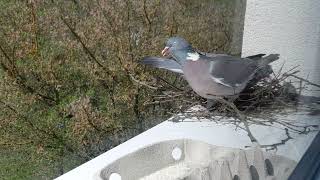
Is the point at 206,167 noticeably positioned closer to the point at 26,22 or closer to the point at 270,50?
the point at 270,50

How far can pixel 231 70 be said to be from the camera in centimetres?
81

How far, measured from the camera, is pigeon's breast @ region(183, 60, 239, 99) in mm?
811

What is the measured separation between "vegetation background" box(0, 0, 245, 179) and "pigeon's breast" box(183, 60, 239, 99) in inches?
13.8

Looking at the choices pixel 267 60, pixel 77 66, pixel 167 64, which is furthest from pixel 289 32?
pixel 77 66

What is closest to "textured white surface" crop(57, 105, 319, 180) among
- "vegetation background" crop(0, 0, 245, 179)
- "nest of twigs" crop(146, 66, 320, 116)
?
"nest of twigs" crop(146, 66, 320, 116)

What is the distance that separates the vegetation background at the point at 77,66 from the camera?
1216 mm

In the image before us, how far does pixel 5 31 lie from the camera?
1244 millimetres

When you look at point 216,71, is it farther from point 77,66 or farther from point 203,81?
point 77,66

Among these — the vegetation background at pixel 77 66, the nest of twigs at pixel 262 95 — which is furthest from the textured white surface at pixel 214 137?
the vegetation background at pixel 77 66

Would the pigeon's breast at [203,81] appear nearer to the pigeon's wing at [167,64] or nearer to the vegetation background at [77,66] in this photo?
the pigeon's wing at [167,64]

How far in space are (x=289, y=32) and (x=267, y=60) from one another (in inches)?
6.1

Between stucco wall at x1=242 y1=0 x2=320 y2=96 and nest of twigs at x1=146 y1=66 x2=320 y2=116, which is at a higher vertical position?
stucco wall at x1=242 y1=0 x2=320 y2=96

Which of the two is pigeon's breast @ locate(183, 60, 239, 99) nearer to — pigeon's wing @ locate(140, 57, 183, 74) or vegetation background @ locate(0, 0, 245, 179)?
pigeon's wing @ locate(140, 57, 183, 74)

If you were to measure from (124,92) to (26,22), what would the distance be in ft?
0.83
